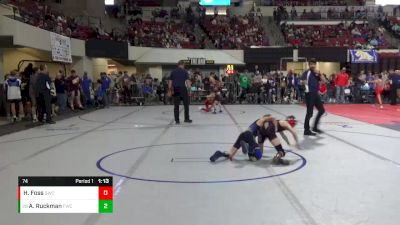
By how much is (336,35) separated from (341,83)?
44.9 ft

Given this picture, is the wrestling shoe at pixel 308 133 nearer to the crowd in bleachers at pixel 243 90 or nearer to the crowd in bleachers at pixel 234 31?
the crowd in bleachers at pixel 243 90

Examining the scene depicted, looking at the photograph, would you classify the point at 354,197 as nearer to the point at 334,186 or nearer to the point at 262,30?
the point at 334,186

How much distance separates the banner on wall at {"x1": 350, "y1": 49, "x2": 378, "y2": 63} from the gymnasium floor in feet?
54.6

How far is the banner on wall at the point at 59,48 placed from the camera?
57.5 feet

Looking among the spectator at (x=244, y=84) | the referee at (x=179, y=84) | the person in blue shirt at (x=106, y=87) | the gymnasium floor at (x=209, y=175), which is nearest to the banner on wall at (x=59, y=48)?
the person in blue shirt at (x=106, y=87)

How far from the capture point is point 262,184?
5.73 metres

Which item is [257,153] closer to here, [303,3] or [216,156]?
[216,156]

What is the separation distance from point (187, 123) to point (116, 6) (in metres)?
26.1

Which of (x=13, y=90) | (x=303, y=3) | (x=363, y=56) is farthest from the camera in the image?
(x=303, y=3)

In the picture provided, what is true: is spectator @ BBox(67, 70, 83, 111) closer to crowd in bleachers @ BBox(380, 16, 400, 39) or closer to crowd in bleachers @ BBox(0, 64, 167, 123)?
crowd in bleachers @ BBox(0, 64, 167, 123)

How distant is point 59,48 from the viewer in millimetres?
18141
